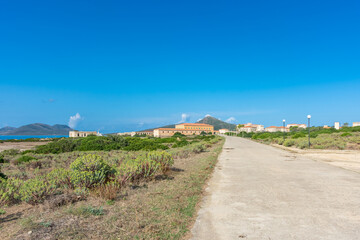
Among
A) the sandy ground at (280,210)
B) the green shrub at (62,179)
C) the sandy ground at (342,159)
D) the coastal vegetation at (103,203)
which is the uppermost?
the green shrub at (62,179)

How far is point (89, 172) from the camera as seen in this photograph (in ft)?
20.1

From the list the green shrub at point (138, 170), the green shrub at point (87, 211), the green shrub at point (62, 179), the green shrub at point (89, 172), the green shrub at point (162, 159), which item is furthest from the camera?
the green shrub at point (162, 159)

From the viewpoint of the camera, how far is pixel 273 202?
213 inches

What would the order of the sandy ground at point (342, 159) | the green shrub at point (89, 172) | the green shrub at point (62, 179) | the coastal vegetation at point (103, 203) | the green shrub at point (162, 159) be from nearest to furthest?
the coastal vegetation at point (103, 203) < the green shrub at point (89, 172) < the green shrub at point (62, 179) < the green shrub at point (162, 159) < the sandy ground at point (342, 159)

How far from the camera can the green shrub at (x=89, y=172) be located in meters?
6.04

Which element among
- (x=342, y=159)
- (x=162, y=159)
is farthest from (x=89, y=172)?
(x=342, y=159)

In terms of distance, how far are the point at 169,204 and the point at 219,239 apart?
169 cm

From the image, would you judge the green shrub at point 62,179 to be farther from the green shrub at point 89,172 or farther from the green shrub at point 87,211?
the green shrub at point 87,211

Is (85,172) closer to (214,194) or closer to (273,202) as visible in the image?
(214,194)

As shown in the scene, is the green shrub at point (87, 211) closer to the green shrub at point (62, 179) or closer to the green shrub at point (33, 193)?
the green shrub at point (33, 193)

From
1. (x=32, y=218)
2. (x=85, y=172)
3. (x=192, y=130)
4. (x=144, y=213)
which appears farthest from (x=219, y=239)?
(x=192, y=130)

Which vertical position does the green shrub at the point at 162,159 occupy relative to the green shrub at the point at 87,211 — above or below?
above

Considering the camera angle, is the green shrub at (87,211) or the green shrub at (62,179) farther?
the green shrub at (62,179)

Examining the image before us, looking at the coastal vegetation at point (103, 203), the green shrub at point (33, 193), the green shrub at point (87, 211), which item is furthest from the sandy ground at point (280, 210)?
the green shrub at point (33, 193)
